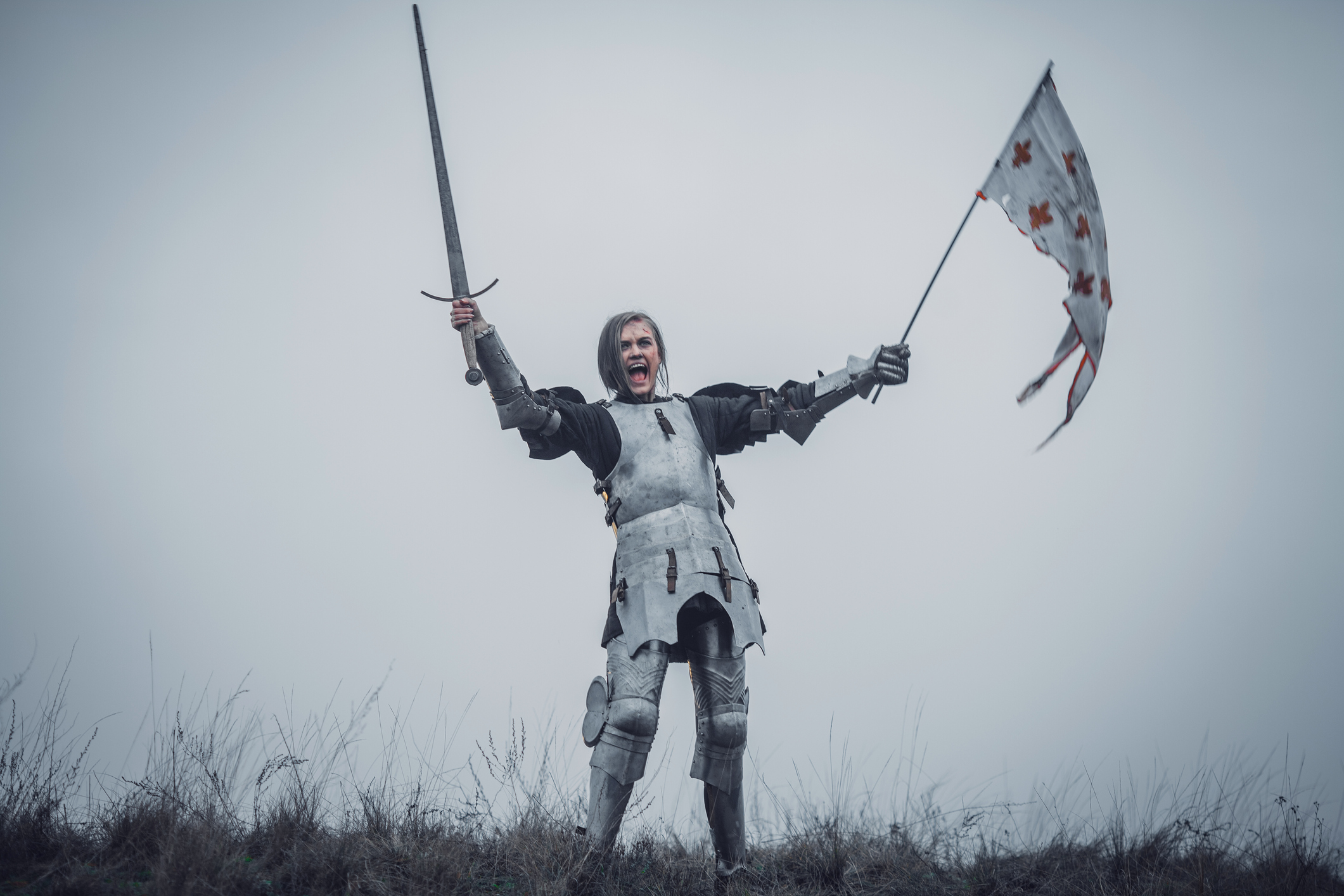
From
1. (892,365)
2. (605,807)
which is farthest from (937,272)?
(605,807)

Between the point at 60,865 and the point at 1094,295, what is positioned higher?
the point at 1094,295

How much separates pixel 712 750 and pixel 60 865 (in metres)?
2.65

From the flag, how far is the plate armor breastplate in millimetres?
1857

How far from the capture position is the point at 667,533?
4438 mm

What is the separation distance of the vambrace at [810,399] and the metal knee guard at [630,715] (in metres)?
1.38

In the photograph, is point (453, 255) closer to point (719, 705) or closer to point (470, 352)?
point (470, 352)

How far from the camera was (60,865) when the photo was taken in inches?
145

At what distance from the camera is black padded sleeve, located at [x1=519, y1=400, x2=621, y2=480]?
14.9 ft

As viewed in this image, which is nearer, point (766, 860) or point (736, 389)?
point (766, 860)

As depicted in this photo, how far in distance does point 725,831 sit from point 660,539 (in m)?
1.34

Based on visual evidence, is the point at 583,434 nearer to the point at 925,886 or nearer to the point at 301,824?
the point at 301,824

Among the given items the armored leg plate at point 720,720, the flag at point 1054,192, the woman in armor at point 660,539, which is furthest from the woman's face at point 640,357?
the flag at point 1054,192

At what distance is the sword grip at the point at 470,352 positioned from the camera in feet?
13.3

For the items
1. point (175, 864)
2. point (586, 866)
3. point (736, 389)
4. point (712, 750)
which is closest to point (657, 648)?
point (712, 750)
